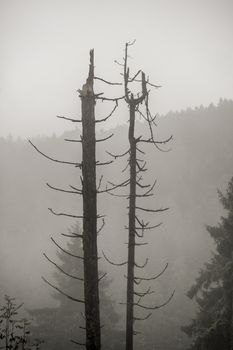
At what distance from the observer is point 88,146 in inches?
271

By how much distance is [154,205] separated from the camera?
67.3 meters

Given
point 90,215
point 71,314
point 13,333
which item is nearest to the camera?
point 90,215

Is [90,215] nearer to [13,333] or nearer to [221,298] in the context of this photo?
[221,298]

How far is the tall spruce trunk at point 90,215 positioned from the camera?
271 inches

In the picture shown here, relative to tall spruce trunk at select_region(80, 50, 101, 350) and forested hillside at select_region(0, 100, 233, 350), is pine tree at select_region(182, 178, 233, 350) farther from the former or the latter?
forested hillside at select_region(0, 100, 233, 350)

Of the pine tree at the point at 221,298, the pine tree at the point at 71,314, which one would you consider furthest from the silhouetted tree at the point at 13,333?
the pine tree at the point at 221,298

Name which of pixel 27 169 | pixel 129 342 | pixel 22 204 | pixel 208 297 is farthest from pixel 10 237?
pixel 129 342

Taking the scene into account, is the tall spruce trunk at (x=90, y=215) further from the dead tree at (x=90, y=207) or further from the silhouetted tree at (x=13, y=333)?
the silhouetted tree at (x=13, y=333)

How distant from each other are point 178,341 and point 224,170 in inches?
1626

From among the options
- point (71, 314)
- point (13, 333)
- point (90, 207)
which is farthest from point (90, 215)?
point (71, 314)

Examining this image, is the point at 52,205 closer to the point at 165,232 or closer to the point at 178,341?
the point at 165,232

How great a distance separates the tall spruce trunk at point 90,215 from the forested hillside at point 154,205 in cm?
3211

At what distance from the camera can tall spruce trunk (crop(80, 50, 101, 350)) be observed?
22.6 feet

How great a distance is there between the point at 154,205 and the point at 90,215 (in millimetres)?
61053
